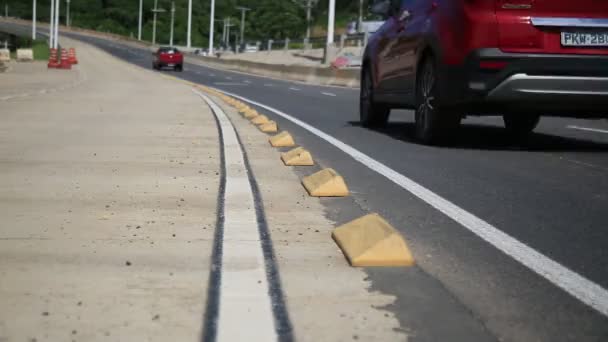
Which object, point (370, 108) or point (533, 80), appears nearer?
point (533, 80)

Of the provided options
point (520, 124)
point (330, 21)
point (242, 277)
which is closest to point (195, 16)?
point (330, 21)

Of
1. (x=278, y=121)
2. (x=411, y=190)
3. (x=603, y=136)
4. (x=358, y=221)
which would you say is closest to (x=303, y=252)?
(x=358, y=221)

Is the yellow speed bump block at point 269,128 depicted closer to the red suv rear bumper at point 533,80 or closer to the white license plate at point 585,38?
the red suv rear bumper at point 533,80

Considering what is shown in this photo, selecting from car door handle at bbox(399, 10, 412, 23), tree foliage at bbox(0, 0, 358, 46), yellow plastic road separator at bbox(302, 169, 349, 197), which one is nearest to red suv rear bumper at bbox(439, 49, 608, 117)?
car door handle at bbox(399, 10, 412, 23)

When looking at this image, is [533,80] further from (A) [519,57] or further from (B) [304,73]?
(B) [304,73]

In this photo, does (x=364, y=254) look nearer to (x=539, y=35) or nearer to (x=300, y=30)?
(x=539, y=35)

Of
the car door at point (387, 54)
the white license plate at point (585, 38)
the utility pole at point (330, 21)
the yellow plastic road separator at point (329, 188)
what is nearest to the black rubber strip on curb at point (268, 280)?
the yellow plastic road separator at point (329, 188)

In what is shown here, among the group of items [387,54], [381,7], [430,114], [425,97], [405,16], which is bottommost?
[430,114]

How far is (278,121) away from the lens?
557 inches

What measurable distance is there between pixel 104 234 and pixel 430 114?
5.63 metres

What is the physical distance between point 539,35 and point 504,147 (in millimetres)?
1647

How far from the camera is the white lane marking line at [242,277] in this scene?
3074 mm

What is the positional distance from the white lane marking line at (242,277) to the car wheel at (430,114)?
12.3ft

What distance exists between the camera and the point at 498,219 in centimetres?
535
